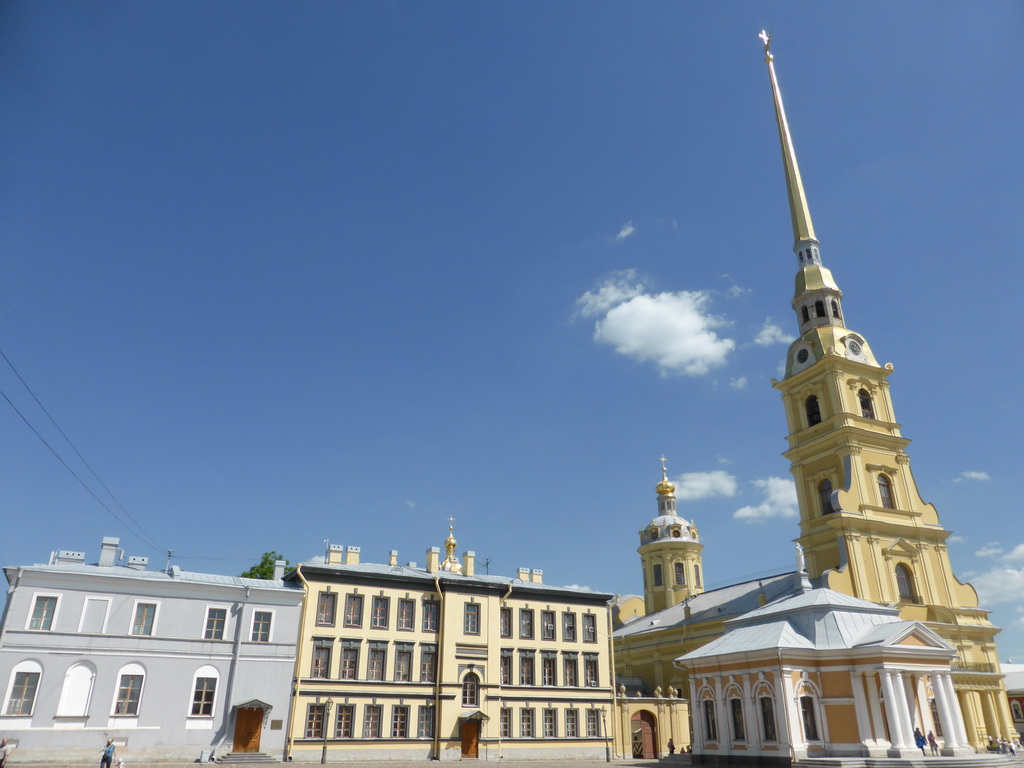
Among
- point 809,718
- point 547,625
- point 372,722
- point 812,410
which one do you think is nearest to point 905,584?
point 812,410

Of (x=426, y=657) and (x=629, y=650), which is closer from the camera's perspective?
(x=426, y=657)

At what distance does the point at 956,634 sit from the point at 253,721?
3984cm

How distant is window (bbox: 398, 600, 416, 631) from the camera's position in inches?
1475

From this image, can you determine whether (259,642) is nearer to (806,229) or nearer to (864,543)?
(864,543)

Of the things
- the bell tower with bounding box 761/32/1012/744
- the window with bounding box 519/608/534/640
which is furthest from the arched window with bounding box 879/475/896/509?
the window with bounding box 519/608/534/640

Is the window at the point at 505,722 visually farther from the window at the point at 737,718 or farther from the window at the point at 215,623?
the window at the point at 215,623

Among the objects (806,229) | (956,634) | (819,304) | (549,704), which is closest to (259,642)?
(549,704)

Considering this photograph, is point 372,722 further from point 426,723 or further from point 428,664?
point 428,664

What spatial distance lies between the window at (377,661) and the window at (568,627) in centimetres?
1066

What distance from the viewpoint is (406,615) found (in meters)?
37.8

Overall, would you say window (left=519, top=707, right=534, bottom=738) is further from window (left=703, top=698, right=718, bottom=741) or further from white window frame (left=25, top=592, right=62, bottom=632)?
white window frame (left=25, top=592, right=62, bottom=632)

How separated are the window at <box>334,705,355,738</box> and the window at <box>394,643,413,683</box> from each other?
2.73 metres

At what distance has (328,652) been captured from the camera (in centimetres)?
3525

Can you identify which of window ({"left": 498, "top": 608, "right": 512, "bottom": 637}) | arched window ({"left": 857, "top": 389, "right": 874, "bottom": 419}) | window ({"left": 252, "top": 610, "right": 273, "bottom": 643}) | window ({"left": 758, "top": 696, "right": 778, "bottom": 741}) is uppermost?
arched window ({"left": 857, "top": 389, "right": 874, "bottom": 419})
